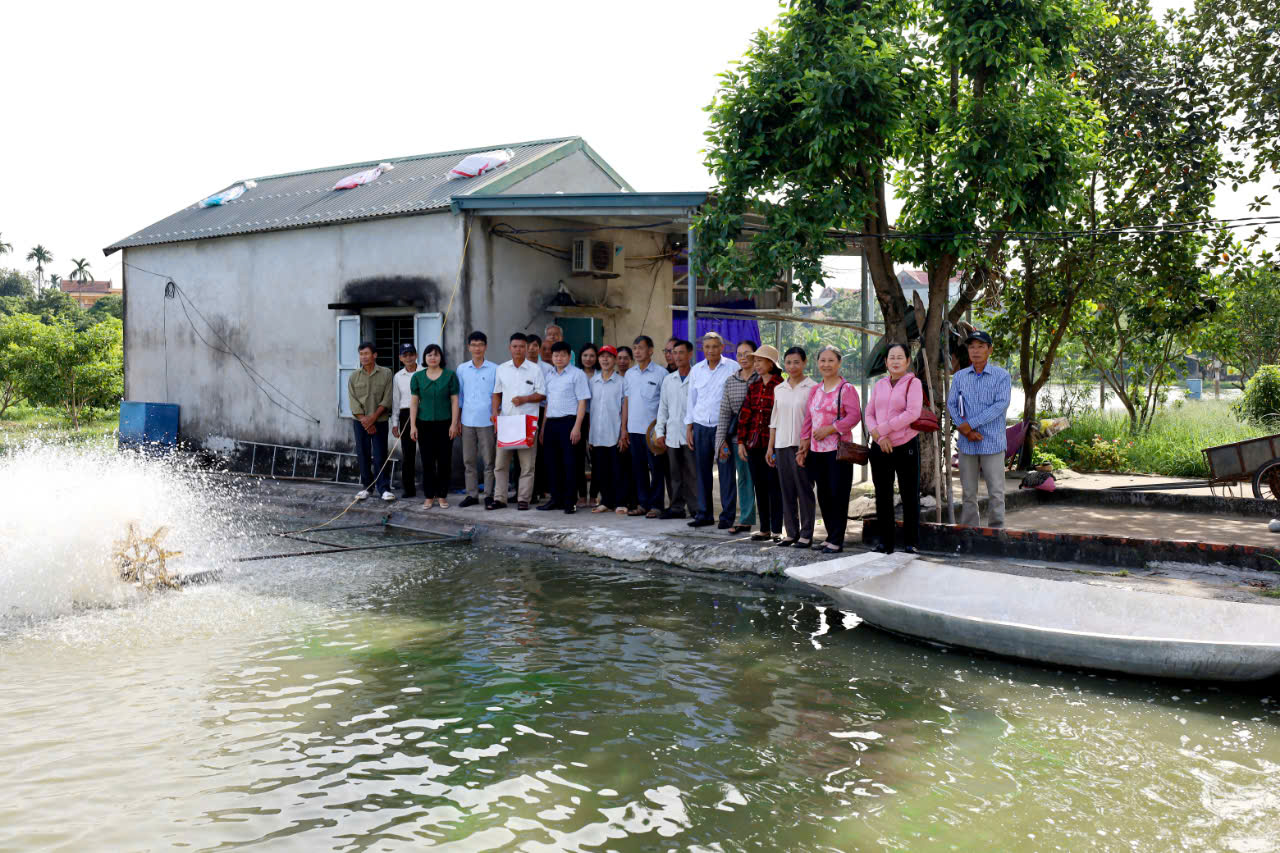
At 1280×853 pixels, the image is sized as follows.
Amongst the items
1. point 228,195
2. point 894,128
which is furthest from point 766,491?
point 228,195

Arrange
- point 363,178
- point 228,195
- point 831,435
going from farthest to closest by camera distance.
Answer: point 228,195
point 363,178
point 831,435

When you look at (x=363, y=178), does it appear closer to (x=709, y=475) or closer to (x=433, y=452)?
(x=433, y=452)

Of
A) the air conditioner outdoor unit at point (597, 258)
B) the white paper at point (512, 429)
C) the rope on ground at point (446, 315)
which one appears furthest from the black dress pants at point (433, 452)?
the air conditioner outdoor unit at point (597, 258)

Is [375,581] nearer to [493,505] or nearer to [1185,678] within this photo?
[493,505]

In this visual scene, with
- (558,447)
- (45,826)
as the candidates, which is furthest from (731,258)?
(45,826)

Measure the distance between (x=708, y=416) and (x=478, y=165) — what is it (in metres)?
5.74

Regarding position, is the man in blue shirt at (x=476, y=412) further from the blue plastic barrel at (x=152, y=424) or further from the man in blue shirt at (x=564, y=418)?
the blue plastic barrel at (x=152, y=424)

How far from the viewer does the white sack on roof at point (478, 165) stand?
13750mm

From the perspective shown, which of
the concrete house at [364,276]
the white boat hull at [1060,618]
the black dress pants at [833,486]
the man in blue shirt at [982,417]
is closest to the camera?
the white boat hull at [1060,618]

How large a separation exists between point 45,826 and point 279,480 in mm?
10980

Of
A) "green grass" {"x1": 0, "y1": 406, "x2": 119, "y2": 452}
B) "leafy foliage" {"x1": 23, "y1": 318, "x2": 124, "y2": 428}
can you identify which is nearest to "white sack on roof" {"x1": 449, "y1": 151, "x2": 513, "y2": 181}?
"green grass" {"x1": 0, "y1": 406, "x2": 119, "y2": 452}

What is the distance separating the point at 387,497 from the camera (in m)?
12.6

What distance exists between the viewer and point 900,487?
28.8ft

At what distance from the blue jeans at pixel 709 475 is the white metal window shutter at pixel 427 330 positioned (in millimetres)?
4228
